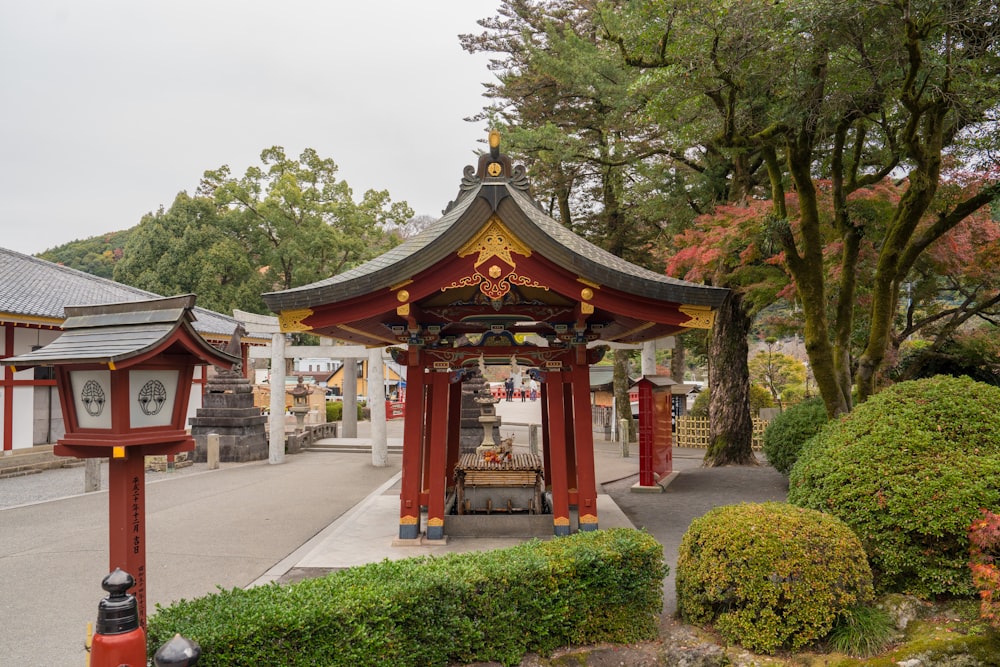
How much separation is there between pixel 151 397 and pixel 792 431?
11.1 metres

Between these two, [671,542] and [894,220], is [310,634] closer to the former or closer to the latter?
[671,542]

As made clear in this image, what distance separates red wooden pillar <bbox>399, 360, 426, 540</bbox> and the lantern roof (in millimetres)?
4041

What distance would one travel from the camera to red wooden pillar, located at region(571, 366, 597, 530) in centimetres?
832

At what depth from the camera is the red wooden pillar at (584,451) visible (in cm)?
832

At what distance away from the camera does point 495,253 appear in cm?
708

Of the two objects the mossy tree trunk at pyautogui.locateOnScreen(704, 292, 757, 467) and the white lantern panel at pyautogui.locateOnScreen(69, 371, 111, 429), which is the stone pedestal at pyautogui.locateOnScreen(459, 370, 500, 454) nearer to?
the mossy tree trunk at pyautogui.locateOnScreen(704, 292, 757, 467)

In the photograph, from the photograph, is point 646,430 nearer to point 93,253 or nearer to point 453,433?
point 453,433

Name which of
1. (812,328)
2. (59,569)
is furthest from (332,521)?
(812,328)

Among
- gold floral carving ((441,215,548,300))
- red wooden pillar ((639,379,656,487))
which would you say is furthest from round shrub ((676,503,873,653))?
red wooden pillar ((639,379,656,487))

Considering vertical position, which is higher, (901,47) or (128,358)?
(901,47)

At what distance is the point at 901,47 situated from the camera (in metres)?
8.04

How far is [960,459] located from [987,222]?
9.90 m

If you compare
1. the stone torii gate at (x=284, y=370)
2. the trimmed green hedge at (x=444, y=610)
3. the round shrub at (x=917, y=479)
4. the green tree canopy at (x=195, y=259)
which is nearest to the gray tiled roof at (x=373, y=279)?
the trimmed green hedge at (x=444, y=610)

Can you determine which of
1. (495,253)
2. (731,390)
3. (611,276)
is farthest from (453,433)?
(731,390)
